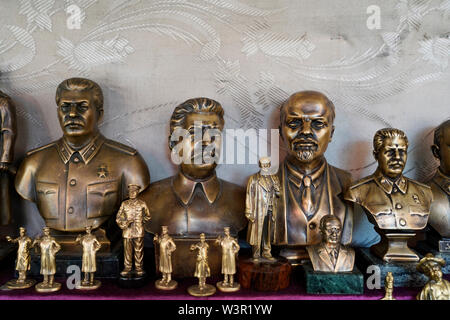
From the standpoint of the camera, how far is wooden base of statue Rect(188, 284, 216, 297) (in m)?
1.58

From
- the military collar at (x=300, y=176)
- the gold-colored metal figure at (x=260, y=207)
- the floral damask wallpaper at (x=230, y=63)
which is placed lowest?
the gold-colored metal figure at (x=260, y=207)

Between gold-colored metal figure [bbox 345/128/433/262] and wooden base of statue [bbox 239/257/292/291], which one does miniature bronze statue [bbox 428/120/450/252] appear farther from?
wooden base of statue [bbox 239/257/292/291]

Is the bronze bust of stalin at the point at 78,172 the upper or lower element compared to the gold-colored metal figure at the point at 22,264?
upper

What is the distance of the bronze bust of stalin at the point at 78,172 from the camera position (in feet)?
6.04

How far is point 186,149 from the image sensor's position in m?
1.85

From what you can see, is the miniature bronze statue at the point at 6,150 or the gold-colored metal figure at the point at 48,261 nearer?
the gold-colored metal figure at the point at 48,261

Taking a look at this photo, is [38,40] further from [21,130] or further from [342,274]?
[342,274]

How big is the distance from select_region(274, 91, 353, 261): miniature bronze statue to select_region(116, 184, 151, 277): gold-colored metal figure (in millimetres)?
602

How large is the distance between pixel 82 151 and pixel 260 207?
34.8 inches

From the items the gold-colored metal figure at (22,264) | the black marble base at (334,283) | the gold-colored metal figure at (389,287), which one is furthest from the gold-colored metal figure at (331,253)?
the gold-colored metal figure at (22,264)

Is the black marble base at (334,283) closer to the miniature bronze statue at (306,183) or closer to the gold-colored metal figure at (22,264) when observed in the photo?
the miniature bronze statue at (306,183)

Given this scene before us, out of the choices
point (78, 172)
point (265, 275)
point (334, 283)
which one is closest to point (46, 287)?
point (78, 172)

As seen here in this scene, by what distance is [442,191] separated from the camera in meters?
1.91

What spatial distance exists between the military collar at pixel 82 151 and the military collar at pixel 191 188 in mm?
422
